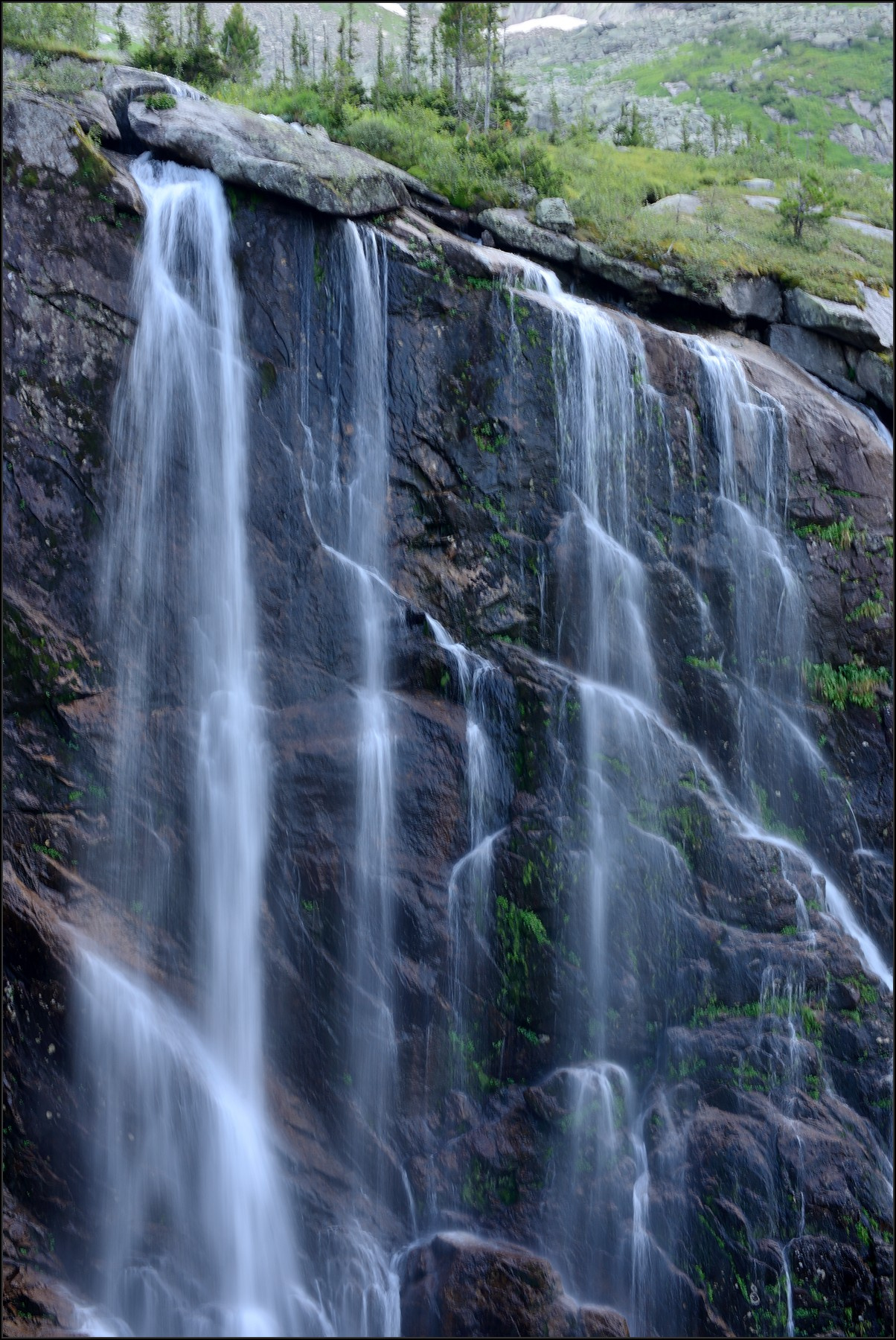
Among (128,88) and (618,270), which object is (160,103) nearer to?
(128,88)

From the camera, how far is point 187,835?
9852 mm

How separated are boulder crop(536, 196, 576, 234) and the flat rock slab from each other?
3152mm

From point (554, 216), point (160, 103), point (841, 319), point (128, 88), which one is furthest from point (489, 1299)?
point (128, 88)

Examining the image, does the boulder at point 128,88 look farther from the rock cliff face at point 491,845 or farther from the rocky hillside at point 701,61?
the rocky hillside at point 701,61

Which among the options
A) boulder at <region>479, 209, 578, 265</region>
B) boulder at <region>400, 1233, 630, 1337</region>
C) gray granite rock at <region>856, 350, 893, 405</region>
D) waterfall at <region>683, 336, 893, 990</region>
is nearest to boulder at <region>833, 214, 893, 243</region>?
gray granite rock at <region>856, 350, 893, 405</region>

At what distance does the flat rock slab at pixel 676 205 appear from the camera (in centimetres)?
1628

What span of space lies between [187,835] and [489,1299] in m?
5.24

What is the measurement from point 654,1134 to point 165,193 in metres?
11.5

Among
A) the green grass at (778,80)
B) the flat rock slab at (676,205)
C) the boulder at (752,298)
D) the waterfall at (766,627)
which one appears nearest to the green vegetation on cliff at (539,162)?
the boulder at (752,298)

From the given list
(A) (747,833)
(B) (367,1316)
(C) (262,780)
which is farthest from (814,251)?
(B) (367,1316)

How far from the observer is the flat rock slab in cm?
1628

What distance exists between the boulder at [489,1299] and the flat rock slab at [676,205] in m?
15.3

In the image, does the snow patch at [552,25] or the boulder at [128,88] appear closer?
the boulder at [128,88]

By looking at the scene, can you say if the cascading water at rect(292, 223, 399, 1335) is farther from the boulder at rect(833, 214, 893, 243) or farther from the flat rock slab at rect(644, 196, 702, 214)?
the boulder at rect(833, 214, 893, 243)
